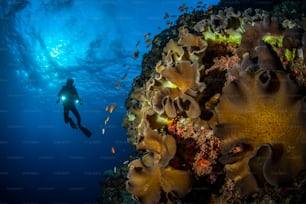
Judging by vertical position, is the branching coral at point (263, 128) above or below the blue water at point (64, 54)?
below

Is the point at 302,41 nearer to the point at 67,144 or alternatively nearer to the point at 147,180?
the point at 147,180

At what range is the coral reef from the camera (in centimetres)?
215

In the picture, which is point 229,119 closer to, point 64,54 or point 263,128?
point 263,128

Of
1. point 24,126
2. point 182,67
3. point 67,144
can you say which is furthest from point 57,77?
point 67,144

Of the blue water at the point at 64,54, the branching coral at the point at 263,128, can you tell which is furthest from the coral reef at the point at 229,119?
the blue water at the point at 64,54

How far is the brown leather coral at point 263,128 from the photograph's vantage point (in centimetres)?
210

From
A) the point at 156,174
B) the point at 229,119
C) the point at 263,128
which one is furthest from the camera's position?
the point at 156,174

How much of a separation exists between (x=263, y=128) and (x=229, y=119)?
0.30 metres

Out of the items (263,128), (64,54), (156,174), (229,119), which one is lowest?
(156,174)

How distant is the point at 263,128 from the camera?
2236mm

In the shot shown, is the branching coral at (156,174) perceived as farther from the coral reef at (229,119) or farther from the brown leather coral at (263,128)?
Answer: the brown leather coral at (263,128)

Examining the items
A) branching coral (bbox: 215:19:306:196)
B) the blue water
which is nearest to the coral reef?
branching coral (bbox: 215:19:306:196)

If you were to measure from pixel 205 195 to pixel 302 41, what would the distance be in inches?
79.7

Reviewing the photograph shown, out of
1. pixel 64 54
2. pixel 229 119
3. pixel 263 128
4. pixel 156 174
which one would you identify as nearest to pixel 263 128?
pixel 263 128
